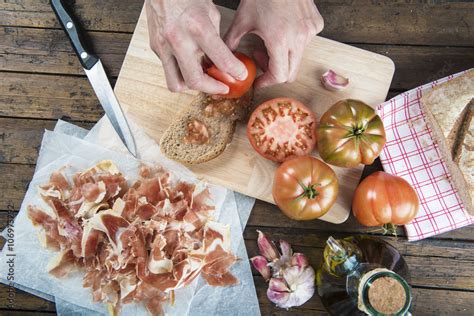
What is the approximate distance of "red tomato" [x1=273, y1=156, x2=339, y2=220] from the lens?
1.71 metres

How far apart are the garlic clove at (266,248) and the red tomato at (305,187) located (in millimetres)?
265

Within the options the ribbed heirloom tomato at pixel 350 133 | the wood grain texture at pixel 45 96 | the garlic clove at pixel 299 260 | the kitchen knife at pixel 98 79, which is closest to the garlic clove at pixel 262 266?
the garlic clove at pixel 299 260

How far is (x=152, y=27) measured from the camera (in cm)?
164

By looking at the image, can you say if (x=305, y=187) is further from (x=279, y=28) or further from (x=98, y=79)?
(x=98, y=79)

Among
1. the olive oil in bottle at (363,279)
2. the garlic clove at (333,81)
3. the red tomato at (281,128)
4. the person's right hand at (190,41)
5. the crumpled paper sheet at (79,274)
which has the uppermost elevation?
the person's right hand at (190,41)

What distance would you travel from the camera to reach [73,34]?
1943 mm

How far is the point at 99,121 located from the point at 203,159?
19.8 inches

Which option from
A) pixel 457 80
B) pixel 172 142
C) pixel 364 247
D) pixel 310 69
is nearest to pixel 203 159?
pixel 172 142

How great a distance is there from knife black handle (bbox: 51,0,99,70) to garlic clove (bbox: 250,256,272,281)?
3.40ft

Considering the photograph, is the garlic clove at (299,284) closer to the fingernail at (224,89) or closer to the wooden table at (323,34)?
the wooden table at (323,34)

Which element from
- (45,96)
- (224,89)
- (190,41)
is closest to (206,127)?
(224,89)

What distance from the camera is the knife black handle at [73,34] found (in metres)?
1.93

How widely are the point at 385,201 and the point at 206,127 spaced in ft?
2.41

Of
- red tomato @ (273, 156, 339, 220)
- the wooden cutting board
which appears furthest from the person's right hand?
red tomato @ (273, 156, 339, 220)
